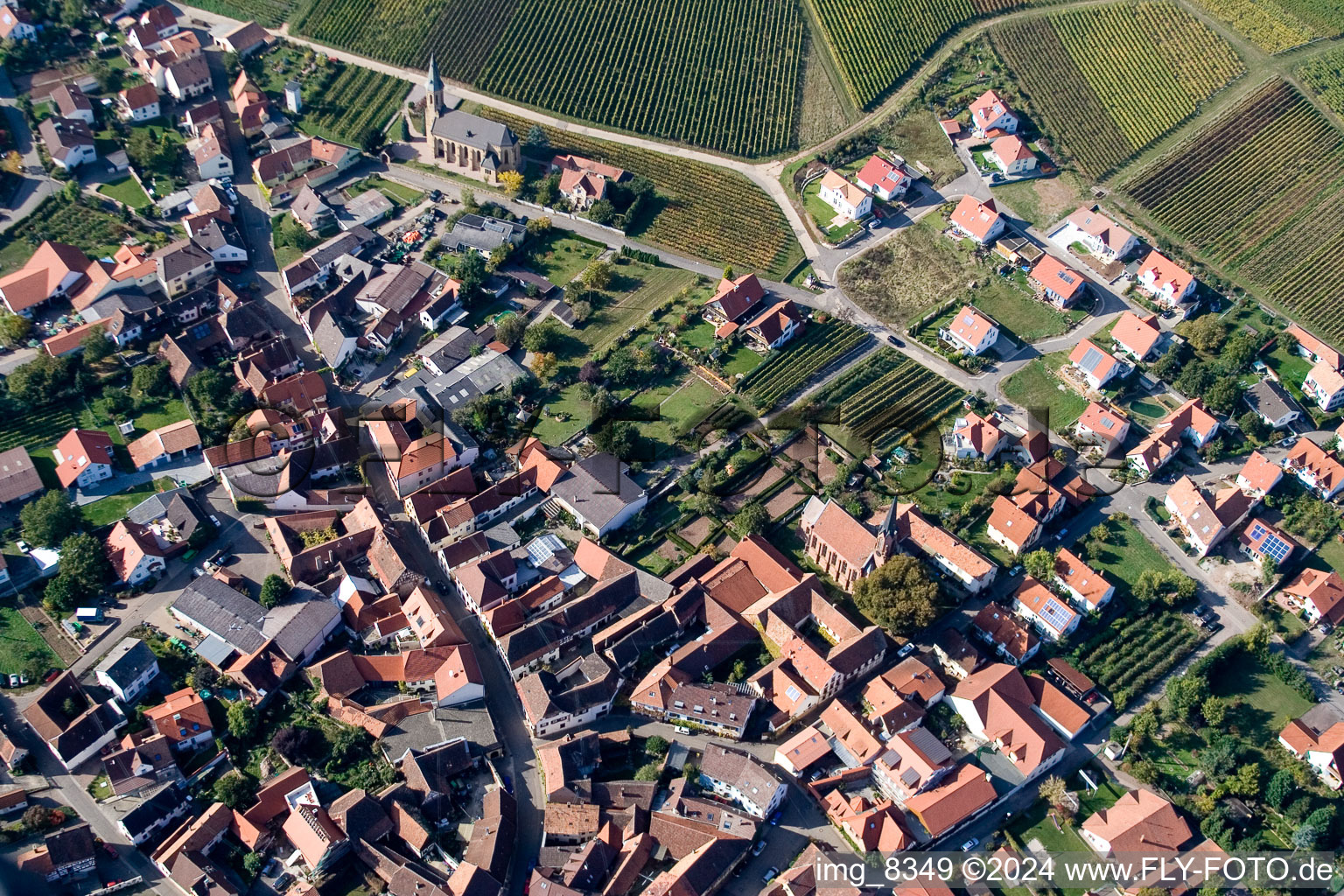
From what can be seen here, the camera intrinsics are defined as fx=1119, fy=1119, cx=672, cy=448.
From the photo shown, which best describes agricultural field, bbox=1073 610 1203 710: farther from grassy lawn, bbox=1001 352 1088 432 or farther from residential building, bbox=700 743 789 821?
residential building, bbox=700 743 789 821

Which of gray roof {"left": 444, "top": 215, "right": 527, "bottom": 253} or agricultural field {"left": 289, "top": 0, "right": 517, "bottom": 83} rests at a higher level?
agricultural field {"left": 289, "top": 0, "right": 517, "bottom": 83}

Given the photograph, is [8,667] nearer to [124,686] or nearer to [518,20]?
[124,686]

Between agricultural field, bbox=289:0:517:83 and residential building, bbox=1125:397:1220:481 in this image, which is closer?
residential building, bbox=1125:397:1220:481

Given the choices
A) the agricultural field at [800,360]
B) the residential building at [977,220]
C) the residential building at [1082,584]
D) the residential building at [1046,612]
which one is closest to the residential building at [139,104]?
the agricultural field at [800,360]

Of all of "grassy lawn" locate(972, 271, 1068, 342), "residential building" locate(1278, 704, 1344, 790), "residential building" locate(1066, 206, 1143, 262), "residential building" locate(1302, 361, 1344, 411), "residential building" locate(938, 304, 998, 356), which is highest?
"residential building" locate(1066, 206, 1143, 262)

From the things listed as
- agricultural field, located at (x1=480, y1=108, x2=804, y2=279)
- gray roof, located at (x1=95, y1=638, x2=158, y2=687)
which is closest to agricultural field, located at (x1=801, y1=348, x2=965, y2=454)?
agricultural field, located at (x1=480, y1=108, x2=804, y2=279)

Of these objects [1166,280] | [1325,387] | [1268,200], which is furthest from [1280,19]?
[1325,387]
